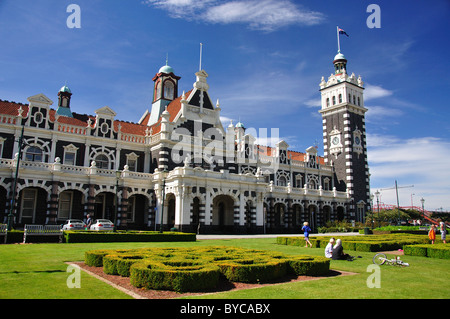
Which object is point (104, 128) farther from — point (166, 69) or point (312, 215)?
point (312, 215)

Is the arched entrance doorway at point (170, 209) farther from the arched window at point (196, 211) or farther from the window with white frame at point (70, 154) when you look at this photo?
the window with white frame at point (70, 154)

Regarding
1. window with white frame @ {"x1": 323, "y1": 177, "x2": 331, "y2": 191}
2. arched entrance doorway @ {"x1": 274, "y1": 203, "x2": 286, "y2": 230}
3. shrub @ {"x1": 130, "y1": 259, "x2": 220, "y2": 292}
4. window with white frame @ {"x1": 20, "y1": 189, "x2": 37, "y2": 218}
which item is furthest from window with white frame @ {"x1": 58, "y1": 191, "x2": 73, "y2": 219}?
window with white frame @ {"x1": 323, "y1": 177, "x2": 331, "y2": 191}

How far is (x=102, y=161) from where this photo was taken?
148 ft

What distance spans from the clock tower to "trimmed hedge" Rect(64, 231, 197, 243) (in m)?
44.2

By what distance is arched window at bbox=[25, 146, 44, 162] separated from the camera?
40.6 metres

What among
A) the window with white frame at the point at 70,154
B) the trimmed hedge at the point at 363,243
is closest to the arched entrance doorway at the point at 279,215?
the trimmed hedge at the point at 363,243

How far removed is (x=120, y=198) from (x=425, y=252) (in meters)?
33.4

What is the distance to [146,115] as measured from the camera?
200 feet

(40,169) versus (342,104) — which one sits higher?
(342,104)

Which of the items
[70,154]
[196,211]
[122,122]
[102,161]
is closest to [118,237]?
[196,211]

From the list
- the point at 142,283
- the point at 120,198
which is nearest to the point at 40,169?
the point at 120,198

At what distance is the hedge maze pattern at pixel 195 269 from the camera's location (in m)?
10.1

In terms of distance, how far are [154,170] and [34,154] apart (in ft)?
47.7
